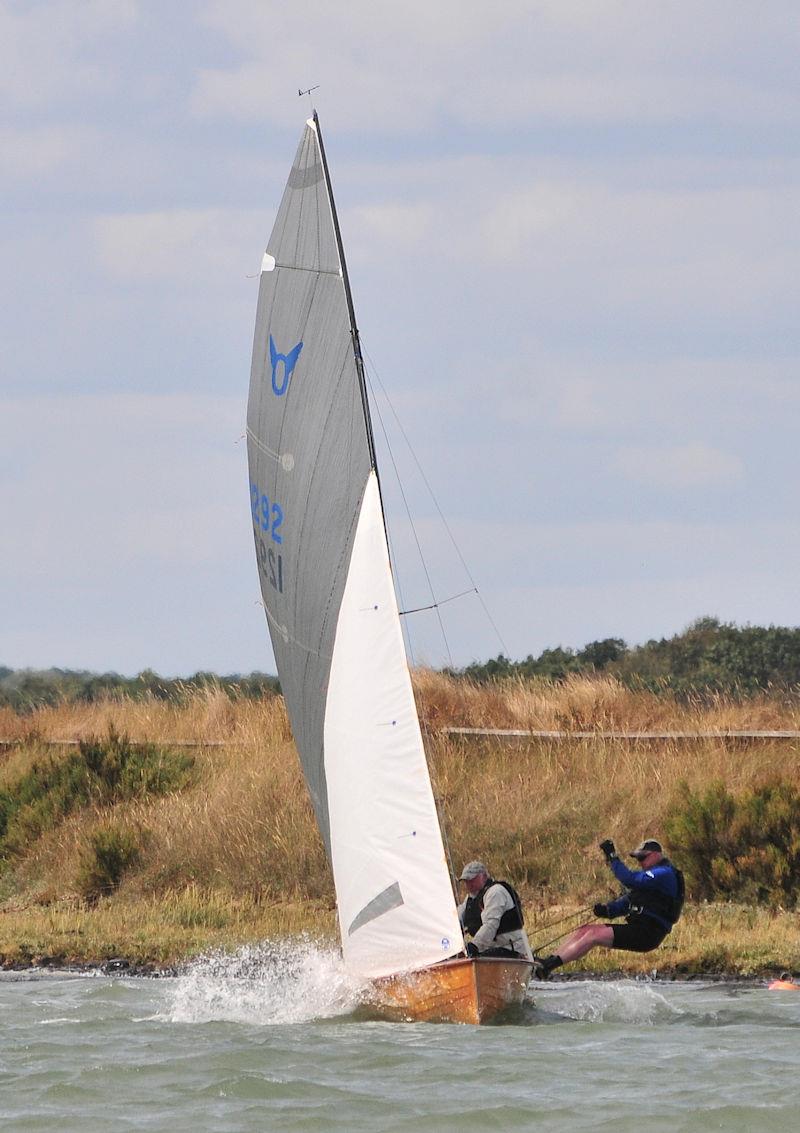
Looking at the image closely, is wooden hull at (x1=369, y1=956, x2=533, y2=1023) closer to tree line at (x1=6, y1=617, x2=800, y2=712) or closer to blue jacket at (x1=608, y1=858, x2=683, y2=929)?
blue jacket at (x1=608, y1=858, x2=683, y2=929)

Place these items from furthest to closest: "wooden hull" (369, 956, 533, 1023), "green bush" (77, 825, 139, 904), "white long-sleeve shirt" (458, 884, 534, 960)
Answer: "green bush" (77, 825, 139, 904), "white long-sleeve shirt" (458, 884, 534, 960), "wooden hull" (369, 956, 533, 1023)

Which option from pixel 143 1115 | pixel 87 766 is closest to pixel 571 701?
pixel 87 766

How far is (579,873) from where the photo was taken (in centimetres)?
1722

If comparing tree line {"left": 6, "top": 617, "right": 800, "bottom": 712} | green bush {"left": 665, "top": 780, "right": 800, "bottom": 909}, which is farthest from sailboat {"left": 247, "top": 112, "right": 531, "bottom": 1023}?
tree line {"left": 6, "top": 617, "right": 800, "bottom": 712}

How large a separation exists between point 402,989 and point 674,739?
8.71 m

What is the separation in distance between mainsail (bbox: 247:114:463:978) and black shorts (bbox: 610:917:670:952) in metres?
2.03

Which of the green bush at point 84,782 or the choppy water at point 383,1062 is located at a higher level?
the green bush at point 84,782

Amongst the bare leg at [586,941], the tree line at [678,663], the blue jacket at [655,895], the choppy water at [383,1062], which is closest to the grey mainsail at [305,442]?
the choppy water at [383,1062]

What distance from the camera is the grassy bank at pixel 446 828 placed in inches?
637

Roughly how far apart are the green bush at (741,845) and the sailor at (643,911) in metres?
3.12

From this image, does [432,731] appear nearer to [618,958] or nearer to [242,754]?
[242,754]

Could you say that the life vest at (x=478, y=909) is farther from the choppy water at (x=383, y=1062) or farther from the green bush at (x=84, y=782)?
the green bush at (x=84, y=782)

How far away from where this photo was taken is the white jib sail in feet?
39.1

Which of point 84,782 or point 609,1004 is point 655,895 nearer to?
point 609,1004
